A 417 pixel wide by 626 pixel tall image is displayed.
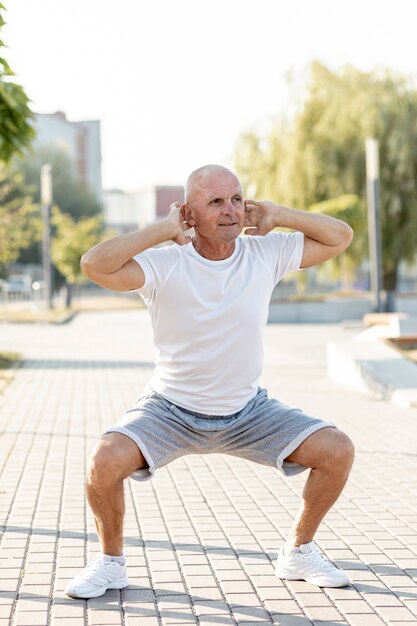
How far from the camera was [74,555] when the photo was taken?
18.7 feet

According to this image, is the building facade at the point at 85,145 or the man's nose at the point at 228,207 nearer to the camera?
the man's nose at the point at 228,207

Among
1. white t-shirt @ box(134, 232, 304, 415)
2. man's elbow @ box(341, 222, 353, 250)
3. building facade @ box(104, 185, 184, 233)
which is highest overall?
building facade @ box(104, 185, 184, 233)

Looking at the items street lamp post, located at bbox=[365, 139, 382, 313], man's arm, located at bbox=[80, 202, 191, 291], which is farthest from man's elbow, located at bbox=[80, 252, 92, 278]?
street lamp post, located at bbox=[365, 139, 382, 313]

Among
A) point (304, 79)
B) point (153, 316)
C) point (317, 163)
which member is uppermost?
point (304, 79)

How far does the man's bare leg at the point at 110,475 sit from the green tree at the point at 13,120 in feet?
22.4

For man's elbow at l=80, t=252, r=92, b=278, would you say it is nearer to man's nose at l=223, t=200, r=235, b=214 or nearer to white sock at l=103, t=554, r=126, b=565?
man's nose at l=223, t=200, r=235, b=214

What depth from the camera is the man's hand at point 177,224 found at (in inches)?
187

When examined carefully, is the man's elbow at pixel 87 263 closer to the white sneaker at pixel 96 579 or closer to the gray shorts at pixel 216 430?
the gray shorts at pixel 216 430

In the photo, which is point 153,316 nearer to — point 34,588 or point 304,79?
point 34,588

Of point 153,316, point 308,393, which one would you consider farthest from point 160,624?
point 308,393

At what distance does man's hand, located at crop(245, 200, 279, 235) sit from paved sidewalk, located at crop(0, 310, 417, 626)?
1.48 metres

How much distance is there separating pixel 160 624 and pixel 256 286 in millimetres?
1361

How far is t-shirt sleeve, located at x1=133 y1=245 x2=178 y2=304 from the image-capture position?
4777mm

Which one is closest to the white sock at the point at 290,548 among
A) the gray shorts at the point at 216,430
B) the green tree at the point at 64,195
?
the gray shorts at the point at 216,430
